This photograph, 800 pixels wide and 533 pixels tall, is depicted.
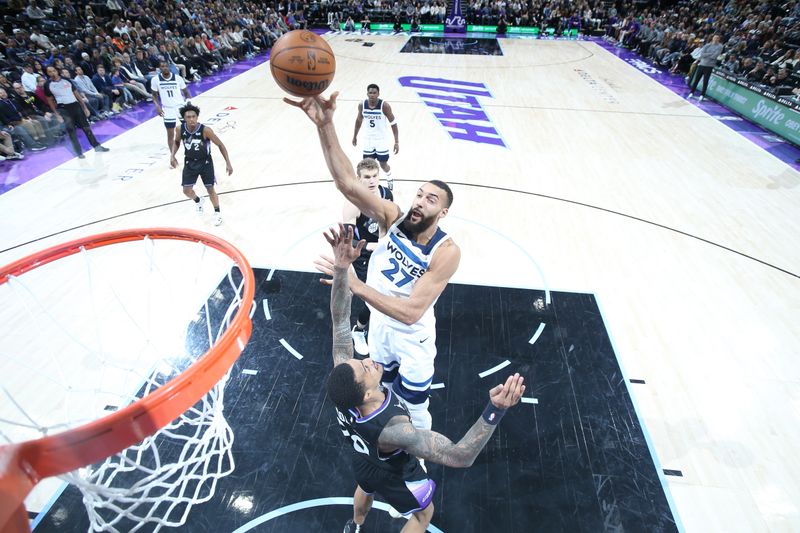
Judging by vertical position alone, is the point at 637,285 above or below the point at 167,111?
below

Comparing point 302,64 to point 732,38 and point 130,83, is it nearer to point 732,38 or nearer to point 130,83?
point 130,83

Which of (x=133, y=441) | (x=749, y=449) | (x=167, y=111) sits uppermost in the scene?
(x=133, y=441)

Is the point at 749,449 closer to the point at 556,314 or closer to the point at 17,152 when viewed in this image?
the point at 556,314

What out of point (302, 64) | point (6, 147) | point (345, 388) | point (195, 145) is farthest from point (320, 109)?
point (6, 147)

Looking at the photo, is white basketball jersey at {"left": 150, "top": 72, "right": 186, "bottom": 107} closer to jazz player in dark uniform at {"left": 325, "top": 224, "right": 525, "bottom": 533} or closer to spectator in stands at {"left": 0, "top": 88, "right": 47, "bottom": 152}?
spectator in stands at {"left": 0, "top": 88, "right": 47, "bottom": 152}

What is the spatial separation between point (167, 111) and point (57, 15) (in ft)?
34.4

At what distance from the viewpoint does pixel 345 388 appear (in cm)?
218

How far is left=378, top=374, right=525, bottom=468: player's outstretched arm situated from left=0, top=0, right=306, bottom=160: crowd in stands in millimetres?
8741

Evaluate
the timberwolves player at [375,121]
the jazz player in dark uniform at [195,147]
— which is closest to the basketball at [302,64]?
the jazz player in dark uniform at [195,147]

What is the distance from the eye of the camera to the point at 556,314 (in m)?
4.90

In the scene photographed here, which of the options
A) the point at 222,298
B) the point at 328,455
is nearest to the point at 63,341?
the point at 222,298

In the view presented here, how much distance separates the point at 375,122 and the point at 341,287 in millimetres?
4555

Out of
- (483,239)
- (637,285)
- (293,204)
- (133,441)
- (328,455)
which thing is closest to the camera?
(133,441)

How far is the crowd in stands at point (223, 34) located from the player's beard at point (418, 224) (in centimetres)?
894
